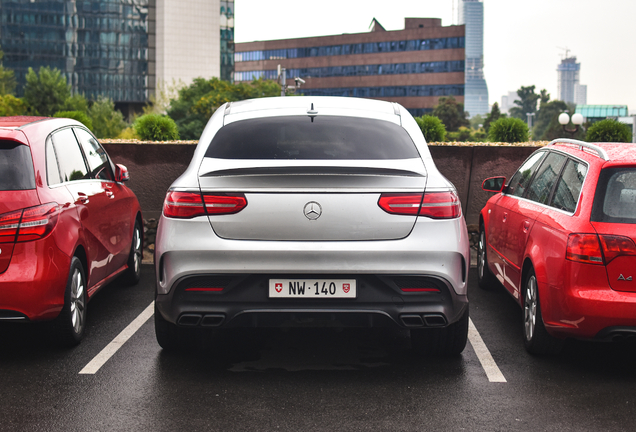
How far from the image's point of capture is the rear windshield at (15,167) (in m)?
4.81

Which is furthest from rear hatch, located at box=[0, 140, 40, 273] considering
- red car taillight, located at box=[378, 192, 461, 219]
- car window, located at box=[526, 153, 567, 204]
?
car window, located at box=[526, 153, 567, 204]

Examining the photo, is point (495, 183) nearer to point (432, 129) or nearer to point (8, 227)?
point (8, 227)

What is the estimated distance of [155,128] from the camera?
46.6ft

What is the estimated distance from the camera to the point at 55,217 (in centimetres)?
496

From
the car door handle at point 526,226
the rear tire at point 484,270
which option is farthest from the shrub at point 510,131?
the car door handle at point 526,226

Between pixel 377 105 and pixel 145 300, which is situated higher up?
pixel 377 105

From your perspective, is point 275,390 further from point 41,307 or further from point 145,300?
point 145,300

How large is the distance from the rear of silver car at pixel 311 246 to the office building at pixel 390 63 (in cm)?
12256

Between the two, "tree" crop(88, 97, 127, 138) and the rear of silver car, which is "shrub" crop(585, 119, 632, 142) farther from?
"tree" crop(88, 97, 127, 138)

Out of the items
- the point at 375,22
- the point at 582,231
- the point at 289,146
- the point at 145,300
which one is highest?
the point at 375,22

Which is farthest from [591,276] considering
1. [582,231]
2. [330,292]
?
[330,292]

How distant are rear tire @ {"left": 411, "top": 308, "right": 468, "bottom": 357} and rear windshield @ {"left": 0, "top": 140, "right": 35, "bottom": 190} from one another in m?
2.79

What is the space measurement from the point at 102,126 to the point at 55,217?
278ft

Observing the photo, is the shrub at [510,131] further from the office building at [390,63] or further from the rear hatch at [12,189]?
the office building at [390,63]
